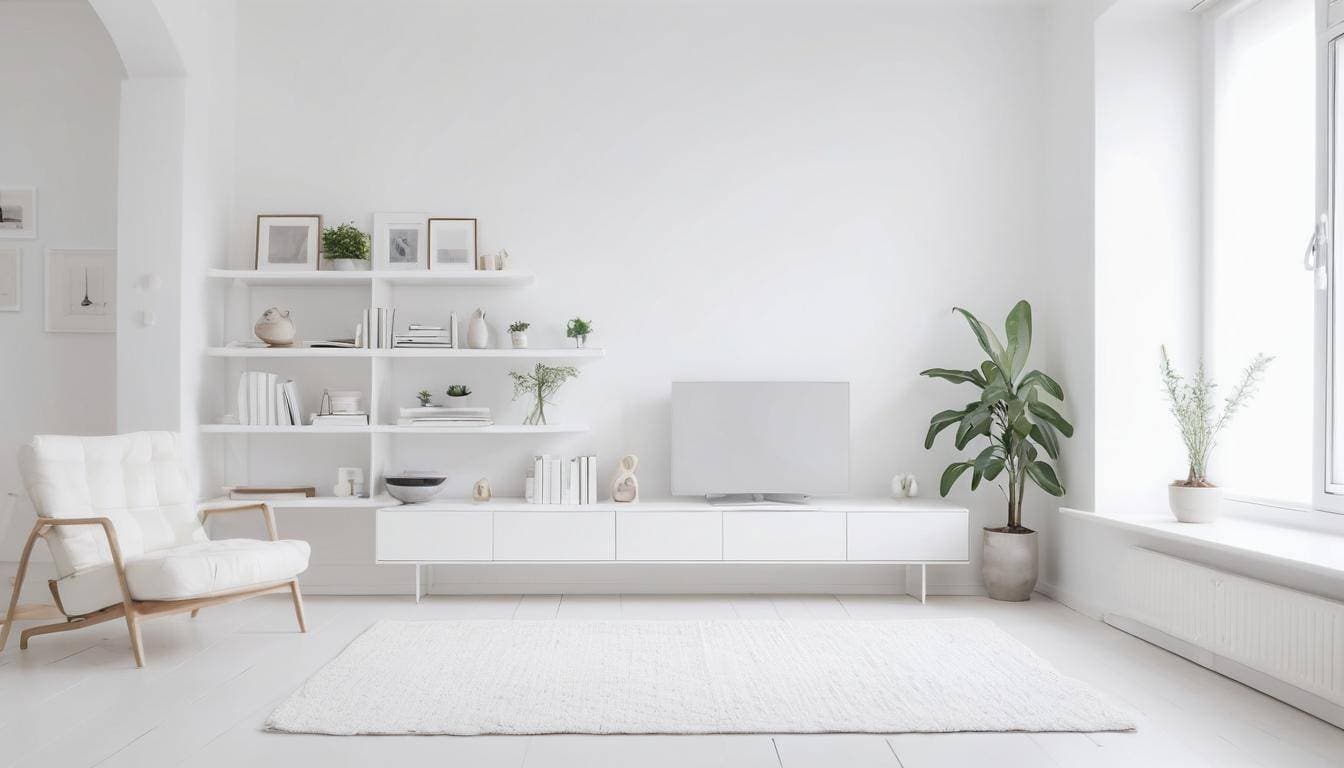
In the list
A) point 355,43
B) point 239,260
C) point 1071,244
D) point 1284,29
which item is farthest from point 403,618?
point 1284,29

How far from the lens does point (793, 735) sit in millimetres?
2684

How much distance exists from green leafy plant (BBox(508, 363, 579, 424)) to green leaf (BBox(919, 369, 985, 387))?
1864 mm

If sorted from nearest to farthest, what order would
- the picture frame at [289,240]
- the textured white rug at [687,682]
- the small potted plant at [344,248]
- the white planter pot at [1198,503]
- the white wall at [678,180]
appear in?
1. the textured white rug at [687,682]
2. the white planter pot at [1198,503]
3. the small potted plant at [344,248]
4. the picture frame at [289,240]
5. the white wall at [678,180]

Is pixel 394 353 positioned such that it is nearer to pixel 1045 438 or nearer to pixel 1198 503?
pixel 1045 438

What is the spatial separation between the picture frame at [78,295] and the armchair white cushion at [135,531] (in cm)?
113

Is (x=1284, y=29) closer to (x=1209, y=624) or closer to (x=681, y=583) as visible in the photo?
(x=1209, y=624)

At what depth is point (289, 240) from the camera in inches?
187

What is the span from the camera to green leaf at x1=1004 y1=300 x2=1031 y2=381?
455 cm

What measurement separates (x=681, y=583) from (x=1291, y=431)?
287 centimetres

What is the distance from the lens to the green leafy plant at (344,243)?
464 cm

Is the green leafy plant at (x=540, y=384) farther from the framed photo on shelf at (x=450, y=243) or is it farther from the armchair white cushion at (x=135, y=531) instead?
the armchair white cushion at (x=135, y=531)

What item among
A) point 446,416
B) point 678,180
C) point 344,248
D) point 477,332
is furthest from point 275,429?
point 678,180

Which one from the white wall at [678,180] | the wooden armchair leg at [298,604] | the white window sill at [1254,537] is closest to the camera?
the white window sill at [1254,537]

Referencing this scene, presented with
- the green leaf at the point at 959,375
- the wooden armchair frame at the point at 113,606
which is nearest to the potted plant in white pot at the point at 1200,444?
the green leaf at the point at 959,375
